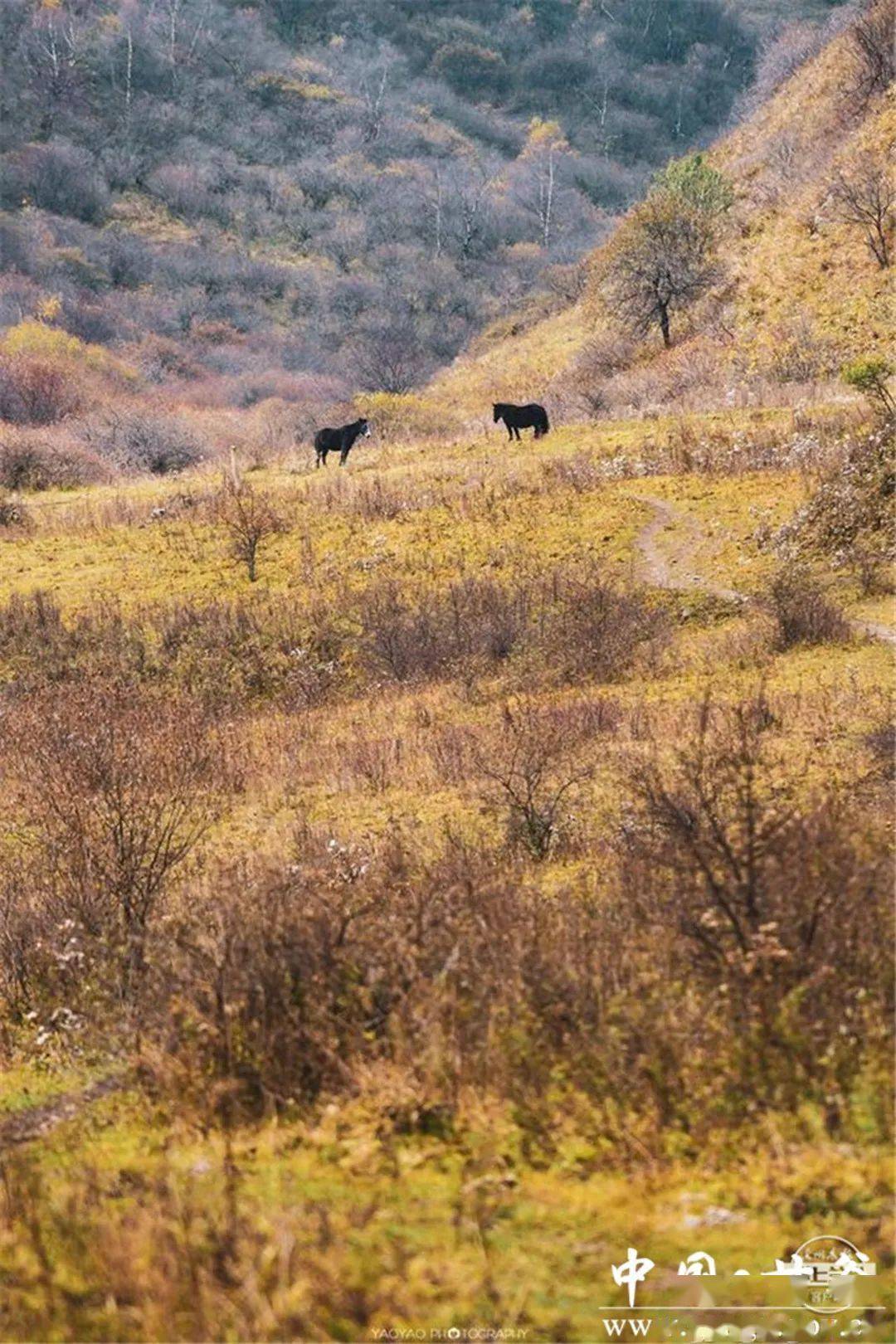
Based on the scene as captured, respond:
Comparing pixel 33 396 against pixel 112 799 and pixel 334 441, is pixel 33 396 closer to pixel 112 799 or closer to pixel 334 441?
pixel 334 441

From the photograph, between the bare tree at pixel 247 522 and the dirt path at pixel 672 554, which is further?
the bare tree at pixel 247 522

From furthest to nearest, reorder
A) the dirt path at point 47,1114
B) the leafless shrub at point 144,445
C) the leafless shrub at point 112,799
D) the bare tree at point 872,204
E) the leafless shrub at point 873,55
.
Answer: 1. the leafless shrub at point 873,55
2. the leafless shrub at point 144,445
3. the bare tree at point 872,204
4. the leafless shrub at point 112,799
5. the dirt path at point 47,1114

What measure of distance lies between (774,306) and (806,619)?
2751cm

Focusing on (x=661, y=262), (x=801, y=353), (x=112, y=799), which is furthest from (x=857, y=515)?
(x=661, y=262)

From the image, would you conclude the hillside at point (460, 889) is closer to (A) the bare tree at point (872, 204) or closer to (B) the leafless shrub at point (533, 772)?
(B) the leafless shrub at point (533, 772)

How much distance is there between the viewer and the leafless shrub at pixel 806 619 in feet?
51.1

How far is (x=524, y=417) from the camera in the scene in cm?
3152

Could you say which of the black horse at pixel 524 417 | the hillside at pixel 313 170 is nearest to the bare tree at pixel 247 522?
the black horse at pixel 524 417

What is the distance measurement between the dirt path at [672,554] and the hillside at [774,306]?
Result: 27.2ft

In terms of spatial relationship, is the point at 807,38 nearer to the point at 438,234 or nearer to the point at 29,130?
the point at 438,234

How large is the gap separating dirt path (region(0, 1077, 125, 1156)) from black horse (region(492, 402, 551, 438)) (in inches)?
1050

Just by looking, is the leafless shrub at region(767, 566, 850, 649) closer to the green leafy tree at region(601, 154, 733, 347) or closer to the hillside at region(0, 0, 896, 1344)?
the hillside at region(0, 0, 896, 1344)

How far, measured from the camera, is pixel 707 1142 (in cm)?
503

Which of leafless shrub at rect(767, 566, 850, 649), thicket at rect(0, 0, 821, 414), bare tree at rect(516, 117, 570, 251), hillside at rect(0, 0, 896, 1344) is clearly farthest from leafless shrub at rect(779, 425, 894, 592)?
bare tree at rect(516, 117, 570, 251)
